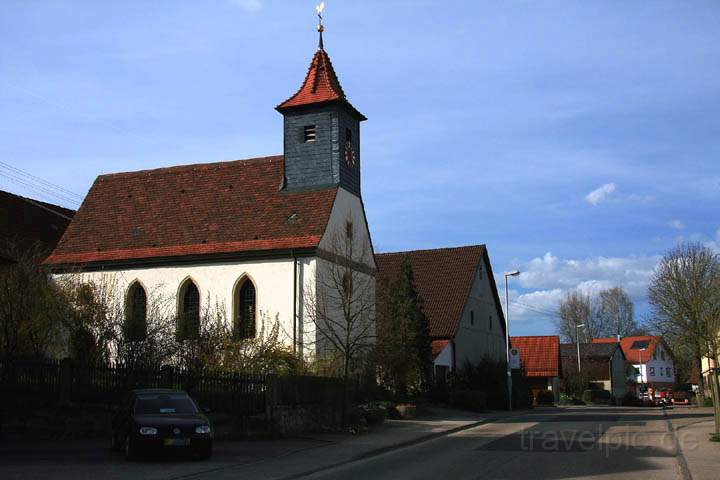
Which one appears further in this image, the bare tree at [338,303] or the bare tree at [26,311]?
Answer: the bare tree at [338,303]

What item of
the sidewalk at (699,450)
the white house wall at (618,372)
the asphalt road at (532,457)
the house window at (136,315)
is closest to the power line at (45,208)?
the house window at (136,315)

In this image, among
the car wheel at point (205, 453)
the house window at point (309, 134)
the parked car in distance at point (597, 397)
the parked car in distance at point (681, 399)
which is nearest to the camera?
the car wheel at point (205, 453)

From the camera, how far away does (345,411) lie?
2395 cm

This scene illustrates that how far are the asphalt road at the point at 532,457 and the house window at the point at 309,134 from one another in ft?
50.2

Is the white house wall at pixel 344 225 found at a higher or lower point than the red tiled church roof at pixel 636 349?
higher

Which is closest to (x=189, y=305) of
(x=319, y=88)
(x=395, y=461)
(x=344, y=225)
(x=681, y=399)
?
(x=344, y=225)

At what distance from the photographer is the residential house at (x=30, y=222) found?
3747 cm

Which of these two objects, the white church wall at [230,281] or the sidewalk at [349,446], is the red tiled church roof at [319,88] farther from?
the sidewalk at [349,446]

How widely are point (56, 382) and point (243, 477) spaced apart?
8996 mm

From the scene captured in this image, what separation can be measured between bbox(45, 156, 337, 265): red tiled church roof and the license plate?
16416mm

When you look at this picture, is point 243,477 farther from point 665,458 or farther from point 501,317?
point 501,317

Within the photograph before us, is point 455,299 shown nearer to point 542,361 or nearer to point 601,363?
point 542,361

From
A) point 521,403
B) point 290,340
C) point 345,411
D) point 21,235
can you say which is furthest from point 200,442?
point 521,403

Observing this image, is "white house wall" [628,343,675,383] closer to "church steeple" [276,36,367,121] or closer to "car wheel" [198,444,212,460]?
"church steeple" [276,36,367,121]
